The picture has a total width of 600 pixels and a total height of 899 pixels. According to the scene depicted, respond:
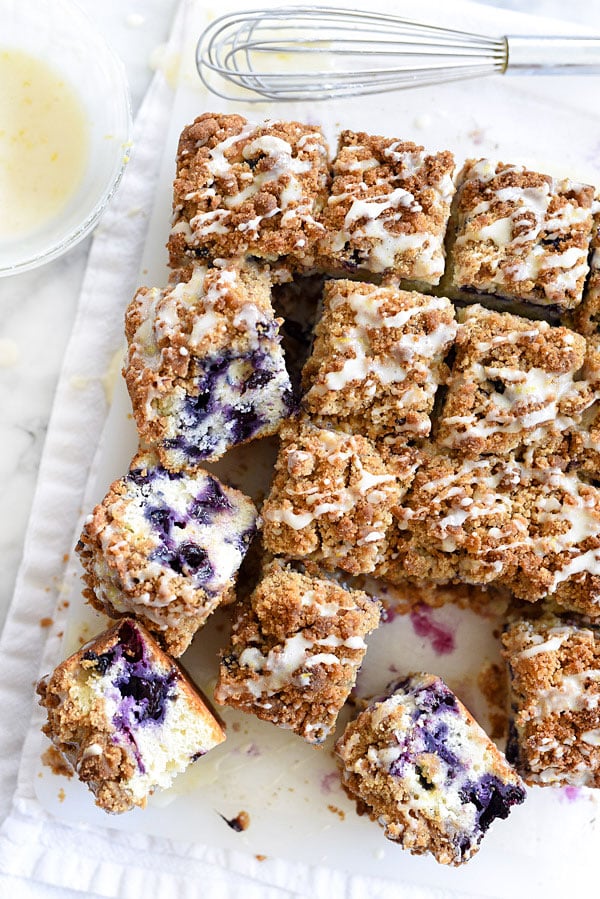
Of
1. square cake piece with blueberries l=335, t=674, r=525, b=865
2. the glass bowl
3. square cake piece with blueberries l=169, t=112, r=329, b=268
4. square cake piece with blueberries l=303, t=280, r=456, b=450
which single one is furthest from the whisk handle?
square cake piece with blueberries l=335, t=674, r=525, b=865

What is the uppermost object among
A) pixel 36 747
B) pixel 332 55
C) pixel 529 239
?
pixel 332 55

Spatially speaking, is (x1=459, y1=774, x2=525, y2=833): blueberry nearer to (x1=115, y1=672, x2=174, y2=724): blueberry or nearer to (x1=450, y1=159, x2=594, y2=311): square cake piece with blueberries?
(x1=115, y1=672, x2=174, y2=724): blueberry

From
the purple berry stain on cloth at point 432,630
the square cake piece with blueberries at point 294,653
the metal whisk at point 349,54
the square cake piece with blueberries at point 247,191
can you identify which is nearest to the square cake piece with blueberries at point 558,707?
the purple berry stain on cloth at point 432,630

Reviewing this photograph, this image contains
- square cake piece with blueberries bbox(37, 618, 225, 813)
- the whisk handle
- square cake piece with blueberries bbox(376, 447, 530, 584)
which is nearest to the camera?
square cake piece with blueberries bbox(37, 618, 225, 813)

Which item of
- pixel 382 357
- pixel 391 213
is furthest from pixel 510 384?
pixel 391 213

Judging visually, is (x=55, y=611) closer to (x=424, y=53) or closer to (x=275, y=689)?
(x=275, y=689)

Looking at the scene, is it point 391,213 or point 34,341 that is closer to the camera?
point 391,213

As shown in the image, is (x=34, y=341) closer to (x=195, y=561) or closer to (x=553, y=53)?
(x=195, y=561)
